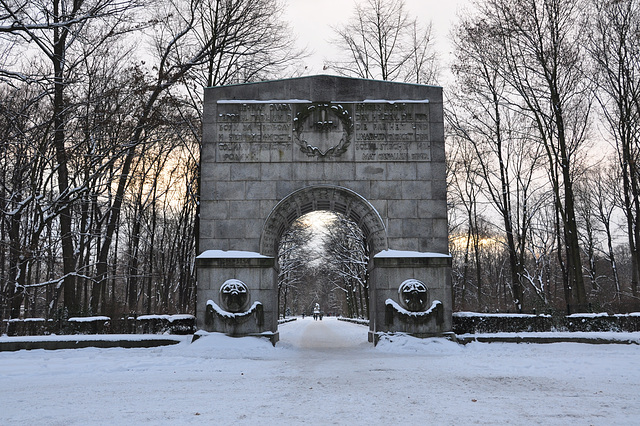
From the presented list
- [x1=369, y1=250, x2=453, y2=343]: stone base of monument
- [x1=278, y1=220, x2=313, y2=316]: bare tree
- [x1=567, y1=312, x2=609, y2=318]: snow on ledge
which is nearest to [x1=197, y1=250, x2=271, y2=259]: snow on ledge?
[x1=369, y1=250, x2=453, y2=343]: stone base of monument

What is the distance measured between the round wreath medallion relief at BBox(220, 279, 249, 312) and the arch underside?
4.31 ft

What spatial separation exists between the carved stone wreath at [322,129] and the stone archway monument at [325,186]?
0.11ft

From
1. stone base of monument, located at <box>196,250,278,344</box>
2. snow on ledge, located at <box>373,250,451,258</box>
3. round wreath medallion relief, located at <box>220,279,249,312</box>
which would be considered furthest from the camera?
snow on ledge, located at <box>373,250,451,258</box>

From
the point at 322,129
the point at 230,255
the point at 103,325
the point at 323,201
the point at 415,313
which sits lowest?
the point at 103,325

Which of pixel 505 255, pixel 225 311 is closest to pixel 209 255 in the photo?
pixel 225 311

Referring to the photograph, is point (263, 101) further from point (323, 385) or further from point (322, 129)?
point (323, 385)

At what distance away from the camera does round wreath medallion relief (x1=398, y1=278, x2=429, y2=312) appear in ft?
50.7

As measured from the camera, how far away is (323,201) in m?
17.0

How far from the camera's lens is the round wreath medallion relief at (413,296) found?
1545cm

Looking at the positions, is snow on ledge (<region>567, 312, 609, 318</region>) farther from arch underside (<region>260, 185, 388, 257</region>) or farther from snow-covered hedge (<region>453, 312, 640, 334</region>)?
arch underside (<region>260, 185, 388, 257</region>)

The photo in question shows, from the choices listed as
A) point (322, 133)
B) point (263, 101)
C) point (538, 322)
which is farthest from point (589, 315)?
point (263, 101)

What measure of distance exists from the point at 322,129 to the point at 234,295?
604cm

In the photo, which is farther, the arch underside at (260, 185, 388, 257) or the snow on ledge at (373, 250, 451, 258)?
the arch underside at (260, 185, 388, 257)

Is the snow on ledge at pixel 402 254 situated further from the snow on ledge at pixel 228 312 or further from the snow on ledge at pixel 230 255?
the snow on ledge at pixel 228 312
